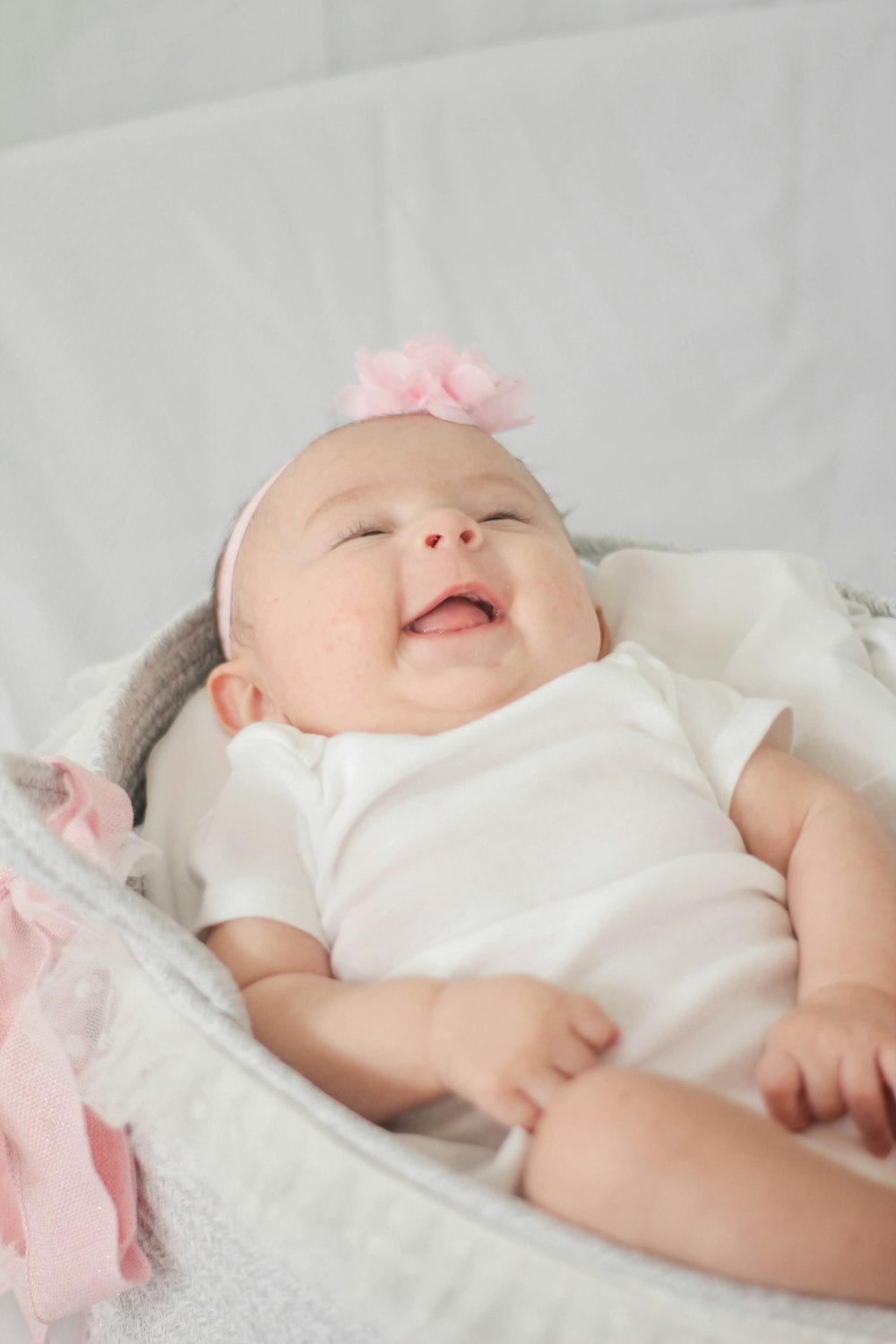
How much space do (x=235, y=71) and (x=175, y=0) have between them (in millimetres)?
132

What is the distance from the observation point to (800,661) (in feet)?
3.75

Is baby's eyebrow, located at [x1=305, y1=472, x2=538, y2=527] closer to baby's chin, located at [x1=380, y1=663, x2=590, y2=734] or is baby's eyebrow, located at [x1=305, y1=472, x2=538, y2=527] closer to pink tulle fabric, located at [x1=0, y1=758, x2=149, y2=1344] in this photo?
baby's chin, located at [x1=380, y1=663, x2=590, y2=734]

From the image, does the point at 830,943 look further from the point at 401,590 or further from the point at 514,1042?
the point at 401,590

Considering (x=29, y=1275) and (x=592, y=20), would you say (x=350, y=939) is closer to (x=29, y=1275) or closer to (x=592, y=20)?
(x=29, y=1275)

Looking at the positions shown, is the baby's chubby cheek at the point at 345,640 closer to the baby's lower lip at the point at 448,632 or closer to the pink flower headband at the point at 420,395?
the baby's lower lip at the point at 448,632

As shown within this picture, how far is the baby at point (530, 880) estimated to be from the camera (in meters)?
0.64

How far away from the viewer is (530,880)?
2.84ft

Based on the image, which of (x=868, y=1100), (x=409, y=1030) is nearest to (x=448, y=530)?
(x=409, y=1030)

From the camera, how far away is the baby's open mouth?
3.16ft

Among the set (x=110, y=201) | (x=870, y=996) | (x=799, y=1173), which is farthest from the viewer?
(x=110, y=201)

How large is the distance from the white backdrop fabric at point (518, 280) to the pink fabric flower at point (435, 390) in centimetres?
57

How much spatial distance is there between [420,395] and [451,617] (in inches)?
10.5

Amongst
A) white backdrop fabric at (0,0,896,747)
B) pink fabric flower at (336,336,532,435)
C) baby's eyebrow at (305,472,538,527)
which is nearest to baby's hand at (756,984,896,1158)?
baby's eyebrow at (305,472,538,527)

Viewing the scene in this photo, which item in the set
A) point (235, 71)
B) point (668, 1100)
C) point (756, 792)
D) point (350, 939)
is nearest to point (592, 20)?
point (235, 71)
